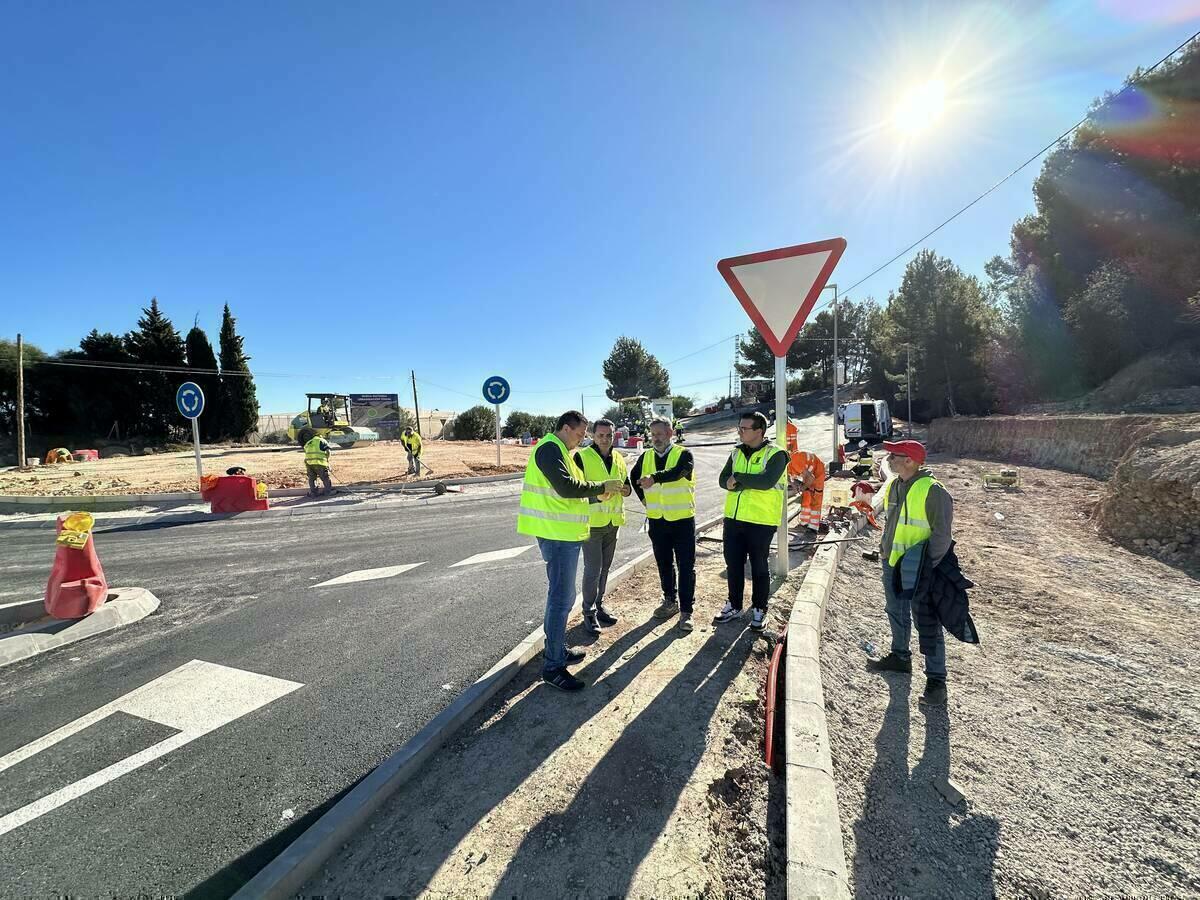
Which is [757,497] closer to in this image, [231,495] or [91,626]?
[91,626]

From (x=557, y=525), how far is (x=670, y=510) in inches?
48.7

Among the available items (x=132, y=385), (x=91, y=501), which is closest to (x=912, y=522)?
(x=91, y=501)

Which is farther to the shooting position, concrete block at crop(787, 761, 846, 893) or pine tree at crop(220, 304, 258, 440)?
pine tree at crop(220, 304, 258, 440)

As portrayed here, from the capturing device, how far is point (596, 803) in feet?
7.20

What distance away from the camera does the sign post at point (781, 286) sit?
4062 mm

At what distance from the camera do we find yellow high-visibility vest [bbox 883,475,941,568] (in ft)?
10.6

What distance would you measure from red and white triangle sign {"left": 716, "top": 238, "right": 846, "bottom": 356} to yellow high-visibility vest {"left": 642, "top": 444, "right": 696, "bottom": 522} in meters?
1.32

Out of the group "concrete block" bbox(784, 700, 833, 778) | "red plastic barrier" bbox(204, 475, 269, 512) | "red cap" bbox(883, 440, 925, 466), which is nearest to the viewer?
"concrete block" bbox(784, 700, 833, 778)

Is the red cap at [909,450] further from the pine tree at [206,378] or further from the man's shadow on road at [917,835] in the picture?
the pine tree at [206,378]

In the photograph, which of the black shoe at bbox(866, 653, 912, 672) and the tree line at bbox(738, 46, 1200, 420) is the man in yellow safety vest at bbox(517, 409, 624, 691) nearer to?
the black shoe at bbox(866, 653, 912, 672)

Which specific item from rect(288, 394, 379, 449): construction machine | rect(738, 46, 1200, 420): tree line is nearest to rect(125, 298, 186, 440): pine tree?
rect(288, 394, 379, 449): construction machine

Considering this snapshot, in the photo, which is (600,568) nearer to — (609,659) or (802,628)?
(609,659)

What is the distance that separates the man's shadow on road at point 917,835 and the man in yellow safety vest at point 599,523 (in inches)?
83.4

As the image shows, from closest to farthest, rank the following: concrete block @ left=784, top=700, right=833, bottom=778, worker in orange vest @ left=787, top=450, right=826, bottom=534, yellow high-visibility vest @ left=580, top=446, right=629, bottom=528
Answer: concrete block @ left=784, top=700, right=833, bottom=778 → yellow high-visibility vest @ left=580, top=446, right=629, bottom=528 → worker in orange vest @ left=787, top=450, right=826, bottom=534
